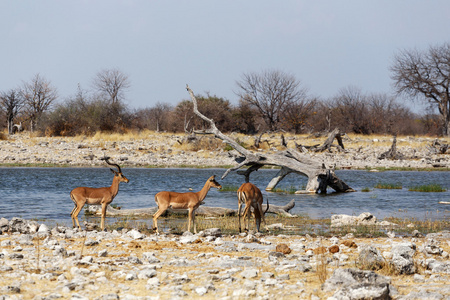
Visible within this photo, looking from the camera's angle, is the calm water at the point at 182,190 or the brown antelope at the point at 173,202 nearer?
the brown antelope at the point at 173,202

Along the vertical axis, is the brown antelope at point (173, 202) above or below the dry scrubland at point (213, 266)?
above

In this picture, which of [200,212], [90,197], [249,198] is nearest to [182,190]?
[200,212]

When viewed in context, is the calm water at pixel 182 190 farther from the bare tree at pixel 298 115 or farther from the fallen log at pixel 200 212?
the bare tree at pixel 298 115

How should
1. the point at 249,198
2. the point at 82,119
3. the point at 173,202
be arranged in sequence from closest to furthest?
the point at 173,202 → the point at 249,198 → the point at 82,119

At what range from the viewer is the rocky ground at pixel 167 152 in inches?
1484

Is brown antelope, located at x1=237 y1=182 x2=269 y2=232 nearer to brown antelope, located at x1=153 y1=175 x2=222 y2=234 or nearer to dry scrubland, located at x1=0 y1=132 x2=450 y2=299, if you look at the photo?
dry scrubland, located at x1=0 y1=132 x2=450 y2=299

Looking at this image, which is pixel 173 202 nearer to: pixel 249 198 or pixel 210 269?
pixel 249 198

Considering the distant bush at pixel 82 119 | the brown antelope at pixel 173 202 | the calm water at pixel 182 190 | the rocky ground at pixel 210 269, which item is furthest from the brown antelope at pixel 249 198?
the distant bush at pixel 82 119

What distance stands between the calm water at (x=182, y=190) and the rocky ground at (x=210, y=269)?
5024 mm

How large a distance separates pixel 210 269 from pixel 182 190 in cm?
1613

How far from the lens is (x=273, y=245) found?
992cm

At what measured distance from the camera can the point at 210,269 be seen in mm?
7547

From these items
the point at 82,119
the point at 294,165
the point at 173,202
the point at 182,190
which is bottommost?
the point at 182,190

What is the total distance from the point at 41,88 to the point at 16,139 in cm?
1225
